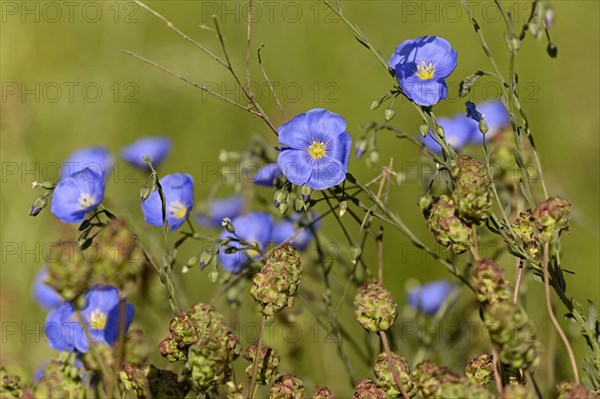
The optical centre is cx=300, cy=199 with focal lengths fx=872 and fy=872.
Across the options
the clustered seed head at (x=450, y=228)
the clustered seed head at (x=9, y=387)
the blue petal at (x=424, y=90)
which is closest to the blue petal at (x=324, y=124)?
the blue petal at (x=424, y=90)

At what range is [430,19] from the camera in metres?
4.77

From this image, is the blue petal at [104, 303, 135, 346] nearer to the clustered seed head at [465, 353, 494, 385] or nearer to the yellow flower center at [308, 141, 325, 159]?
the yellow flower center at [308, 141, 325, 159]

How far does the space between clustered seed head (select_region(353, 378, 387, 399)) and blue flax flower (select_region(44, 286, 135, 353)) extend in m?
0.61

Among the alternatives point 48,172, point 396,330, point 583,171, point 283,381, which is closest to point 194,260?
point 283,381

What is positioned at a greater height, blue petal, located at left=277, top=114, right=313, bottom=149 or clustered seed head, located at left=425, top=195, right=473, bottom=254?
blue petal, located at left=277, top=114, right=313, bottom=149

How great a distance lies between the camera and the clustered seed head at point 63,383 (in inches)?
74.0

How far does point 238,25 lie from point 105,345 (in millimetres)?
3422

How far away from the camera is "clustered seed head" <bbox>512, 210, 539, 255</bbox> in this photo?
1641mm

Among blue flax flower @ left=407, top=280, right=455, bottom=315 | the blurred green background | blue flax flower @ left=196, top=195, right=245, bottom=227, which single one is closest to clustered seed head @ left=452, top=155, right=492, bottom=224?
blue flax flower @ left=407, top=280, right=455, bottom=315

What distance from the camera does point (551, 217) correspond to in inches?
59.2

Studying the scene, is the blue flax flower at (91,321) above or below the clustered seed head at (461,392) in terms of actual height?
above

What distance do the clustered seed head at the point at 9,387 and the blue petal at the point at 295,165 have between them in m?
0.74

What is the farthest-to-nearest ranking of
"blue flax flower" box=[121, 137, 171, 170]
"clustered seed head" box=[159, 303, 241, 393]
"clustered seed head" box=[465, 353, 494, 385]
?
"blue flax flower" box=[121, 137, 171, 170] → "clustered seed head" box=[465, 353, 494, 385] → "clustered seed head" box=[159, 303, 241, 393]

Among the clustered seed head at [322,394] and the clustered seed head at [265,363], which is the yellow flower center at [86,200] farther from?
the clustered seed head at [322,394]
